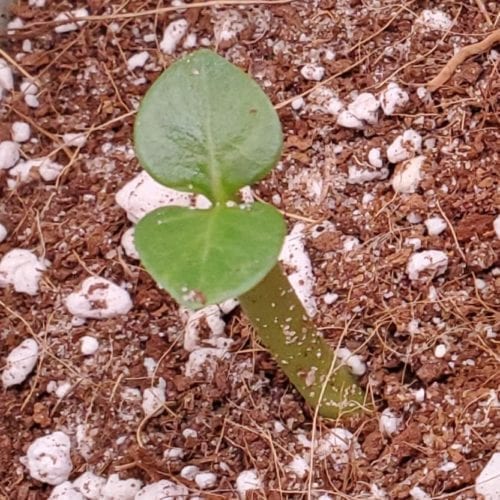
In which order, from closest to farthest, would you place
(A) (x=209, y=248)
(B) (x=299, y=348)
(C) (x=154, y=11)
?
(A) (x=209, y=248) → (B) (x=299, y=348) → (C) (x=154, y=11)

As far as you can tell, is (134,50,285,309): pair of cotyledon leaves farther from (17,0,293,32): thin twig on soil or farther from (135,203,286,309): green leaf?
(17,0,293,32): thin twig on soil

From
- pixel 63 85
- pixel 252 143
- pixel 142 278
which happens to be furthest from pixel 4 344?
pixel 252 143

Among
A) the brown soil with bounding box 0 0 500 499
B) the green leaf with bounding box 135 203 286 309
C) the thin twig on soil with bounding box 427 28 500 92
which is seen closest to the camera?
the green leaf with bounding box 135 203 286 309

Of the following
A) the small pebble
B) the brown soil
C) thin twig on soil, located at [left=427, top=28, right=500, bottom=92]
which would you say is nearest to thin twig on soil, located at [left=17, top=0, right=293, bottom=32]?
the brown soil

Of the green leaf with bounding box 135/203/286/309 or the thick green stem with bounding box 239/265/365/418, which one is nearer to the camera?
the green leaf with bounding box 135/203/286/309

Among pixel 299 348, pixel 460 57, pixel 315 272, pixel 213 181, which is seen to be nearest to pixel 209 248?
pixel 213 181

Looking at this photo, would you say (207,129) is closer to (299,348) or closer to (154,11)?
(299,348)

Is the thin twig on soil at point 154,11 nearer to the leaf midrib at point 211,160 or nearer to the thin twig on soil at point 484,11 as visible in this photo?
the thin twig on soil at point 484,11

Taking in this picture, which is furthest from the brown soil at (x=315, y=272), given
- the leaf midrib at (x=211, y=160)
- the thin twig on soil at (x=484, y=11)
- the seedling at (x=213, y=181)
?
the leaf midrib at (x=211, y=160)
